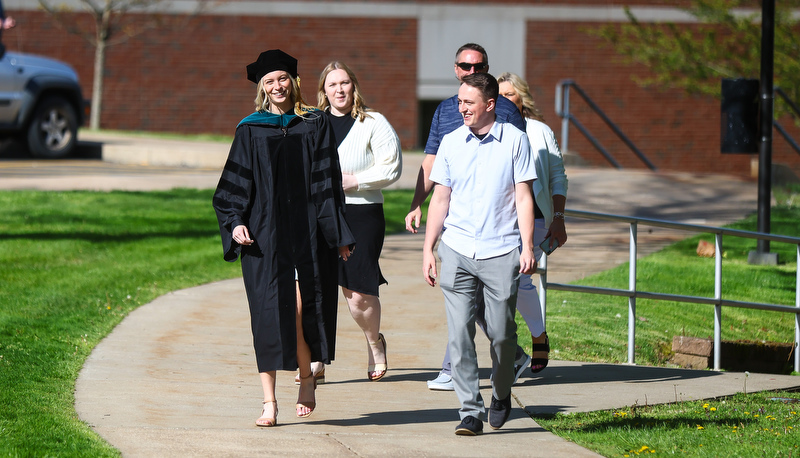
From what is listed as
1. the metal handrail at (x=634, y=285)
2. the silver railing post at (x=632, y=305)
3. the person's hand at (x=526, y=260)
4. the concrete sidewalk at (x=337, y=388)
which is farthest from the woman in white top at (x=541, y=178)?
the silver railing post at (x=632, y=305)

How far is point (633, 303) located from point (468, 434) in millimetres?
2983

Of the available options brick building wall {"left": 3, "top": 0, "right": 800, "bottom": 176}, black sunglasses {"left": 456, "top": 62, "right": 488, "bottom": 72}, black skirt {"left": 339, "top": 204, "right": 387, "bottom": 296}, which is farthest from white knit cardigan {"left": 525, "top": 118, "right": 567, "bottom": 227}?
brick building wall {"left": 3, "top": 0, "right": 800, "bottom": 176}

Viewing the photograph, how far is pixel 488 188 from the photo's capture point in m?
5.26

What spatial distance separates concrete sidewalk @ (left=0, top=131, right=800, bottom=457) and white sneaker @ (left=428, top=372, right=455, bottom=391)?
0.04 m

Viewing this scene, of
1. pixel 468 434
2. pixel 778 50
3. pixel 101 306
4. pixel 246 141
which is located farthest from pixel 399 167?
pixel 778 50

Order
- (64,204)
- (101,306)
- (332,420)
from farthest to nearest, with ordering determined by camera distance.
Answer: (64,204), (101,306), (332,420)

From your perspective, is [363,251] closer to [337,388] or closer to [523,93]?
[337,388]

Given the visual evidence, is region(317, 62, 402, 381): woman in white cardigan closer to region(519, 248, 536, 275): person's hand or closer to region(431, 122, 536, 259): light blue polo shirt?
region(431, 122, 536, 259): light blue polo shirt

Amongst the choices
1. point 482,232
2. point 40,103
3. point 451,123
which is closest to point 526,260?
point 482,232

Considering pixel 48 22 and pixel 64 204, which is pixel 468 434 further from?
pixel 48 22

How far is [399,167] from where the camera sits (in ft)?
20.8

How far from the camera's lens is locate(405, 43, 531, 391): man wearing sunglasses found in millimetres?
6043

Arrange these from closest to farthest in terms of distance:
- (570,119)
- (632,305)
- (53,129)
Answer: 1. (632,305)
2. (53,129)
3. (570,119)

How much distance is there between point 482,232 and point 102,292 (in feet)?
15.3
